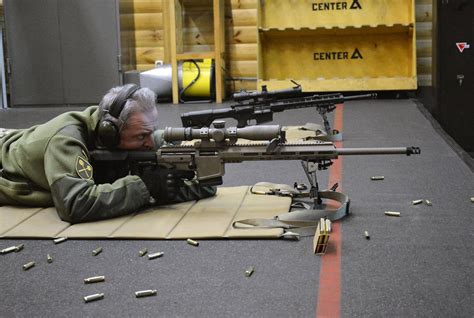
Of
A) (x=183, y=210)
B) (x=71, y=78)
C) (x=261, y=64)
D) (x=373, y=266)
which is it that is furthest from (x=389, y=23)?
(x=373, y=266)

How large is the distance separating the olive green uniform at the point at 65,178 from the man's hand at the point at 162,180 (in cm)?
9

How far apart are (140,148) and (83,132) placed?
1.07 ft

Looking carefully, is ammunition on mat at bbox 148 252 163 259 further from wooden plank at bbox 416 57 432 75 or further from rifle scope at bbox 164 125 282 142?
wooden plank at bbox 416 57 432 75

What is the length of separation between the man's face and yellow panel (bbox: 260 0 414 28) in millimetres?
7085

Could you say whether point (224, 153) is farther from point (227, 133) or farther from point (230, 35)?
point (230, 35)

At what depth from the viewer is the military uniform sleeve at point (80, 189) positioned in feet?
12.0

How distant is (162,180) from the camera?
13.0 feet

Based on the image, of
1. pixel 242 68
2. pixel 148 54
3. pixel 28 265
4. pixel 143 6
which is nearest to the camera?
pixel 28 265

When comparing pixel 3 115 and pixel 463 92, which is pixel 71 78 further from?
pixel 463 92

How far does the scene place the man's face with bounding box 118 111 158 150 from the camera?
3.92 m

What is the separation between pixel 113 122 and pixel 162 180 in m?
0.41

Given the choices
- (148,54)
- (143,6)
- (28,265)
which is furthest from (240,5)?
(28,265)

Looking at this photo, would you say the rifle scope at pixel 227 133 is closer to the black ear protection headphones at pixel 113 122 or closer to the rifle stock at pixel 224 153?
the rifle stock at pixel 224 153

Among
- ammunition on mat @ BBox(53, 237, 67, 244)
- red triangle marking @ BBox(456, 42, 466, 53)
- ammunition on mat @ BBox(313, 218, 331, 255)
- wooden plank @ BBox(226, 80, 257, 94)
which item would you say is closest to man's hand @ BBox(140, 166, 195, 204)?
ammunition on mat @ BBox(53, 237, 67, 244)
